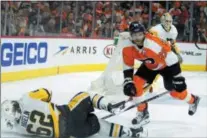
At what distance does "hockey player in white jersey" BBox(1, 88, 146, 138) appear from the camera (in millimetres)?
2900

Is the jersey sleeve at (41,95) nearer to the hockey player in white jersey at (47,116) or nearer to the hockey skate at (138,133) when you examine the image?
the hockey player in white jersey at (47,116)

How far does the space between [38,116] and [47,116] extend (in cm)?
6

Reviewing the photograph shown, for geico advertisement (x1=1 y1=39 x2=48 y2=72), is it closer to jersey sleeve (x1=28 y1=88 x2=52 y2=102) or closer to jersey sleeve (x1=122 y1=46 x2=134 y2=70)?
jersey sleeve (x1=122 y1=46 x2=134 y2=70)

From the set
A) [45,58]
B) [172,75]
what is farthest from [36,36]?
[172,75]

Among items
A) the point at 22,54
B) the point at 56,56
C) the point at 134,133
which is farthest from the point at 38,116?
the point at 56,56

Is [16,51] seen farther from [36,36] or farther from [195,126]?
[195,126]

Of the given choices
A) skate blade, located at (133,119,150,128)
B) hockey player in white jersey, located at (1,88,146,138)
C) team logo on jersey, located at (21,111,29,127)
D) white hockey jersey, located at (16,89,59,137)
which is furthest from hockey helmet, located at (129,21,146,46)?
team logo on jersey, located at (21,111,29,127)

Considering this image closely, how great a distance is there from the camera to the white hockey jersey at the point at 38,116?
2.89m

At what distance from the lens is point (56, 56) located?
7703mm

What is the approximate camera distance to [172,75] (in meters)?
3.56

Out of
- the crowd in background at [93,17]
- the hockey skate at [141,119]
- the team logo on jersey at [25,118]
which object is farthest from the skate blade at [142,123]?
the crowd in background at [93,17]

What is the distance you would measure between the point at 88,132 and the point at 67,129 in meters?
0.16

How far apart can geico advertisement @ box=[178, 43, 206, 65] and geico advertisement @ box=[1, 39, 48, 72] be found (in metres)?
3.35

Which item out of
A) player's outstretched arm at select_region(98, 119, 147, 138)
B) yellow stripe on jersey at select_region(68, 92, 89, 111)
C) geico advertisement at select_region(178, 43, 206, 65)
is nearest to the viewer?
yellow stripe on jersey at select_region(68, 92, 89, 111)
